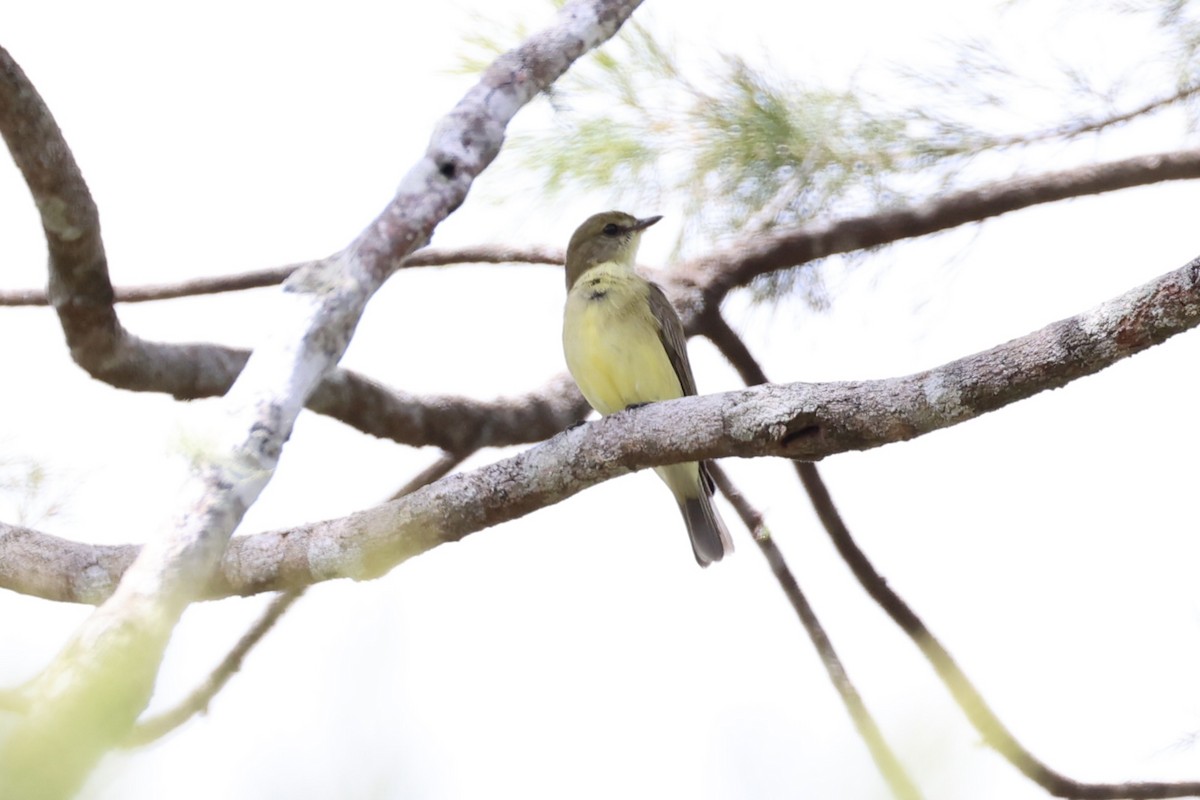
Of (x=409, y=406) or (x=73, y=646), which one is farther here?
(x=409, y=406)

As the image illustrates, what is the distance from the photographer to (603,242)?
385 centimetres

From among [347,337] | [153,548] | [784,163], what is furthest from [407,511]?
[784,163]

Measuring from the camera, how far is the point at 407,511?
8.14 feet

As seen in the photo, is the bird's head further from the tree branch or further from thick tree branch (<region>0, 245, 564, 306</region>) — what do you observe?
the tree branch

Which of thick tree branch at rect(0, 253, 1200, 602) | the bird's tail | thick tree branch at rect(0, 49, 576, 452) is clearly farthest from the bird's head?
thick tree branch at rect(0, 253, 1200, 602)

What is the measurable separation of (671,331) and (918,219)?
2.43ft

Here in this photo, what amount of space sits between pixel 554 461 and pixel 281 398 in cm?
80

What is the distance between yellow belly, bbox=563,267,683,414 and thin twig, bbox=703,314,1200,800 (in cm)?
19

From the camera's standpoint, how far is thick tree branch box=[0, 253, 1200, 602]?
179 cm

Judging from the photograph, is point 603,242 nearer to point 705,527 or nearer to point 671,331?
point 671,331

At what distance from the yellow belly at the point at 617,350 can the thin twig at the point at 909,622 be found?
19 cm

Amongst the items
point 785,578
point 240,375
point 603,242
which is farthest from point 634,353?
point 240,375

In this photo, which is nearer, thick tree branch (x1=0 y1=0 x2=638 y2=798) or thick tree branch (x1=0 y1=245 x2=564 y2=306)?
thick tree branch (x1=0 y1=0 x2=638 y2=798)

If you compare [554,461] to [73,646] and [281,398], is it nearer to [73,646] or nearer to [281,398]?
[281,398]
